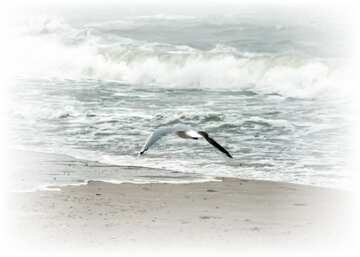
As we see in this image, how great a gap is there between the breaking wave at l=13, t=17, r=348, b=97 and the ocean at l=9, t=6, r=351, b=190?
0.03 m

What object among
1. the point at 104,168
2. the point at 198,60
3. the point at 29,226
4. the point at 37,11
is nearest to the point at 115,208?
the point at 29,226

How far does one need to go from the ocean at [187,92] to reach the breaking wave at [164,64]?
30mm

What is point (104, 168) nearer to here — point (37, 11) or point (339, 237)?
point (339, 237)

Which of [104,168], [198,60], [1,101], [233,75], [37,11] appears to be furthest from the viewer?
[37,11]

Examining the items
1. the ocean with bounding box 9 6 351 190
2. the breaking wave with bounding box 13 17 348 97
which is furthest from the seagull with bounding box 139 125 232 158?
the breaking wave with bounding box 13 17 348 97

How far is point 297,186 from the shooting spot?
23.3 ft

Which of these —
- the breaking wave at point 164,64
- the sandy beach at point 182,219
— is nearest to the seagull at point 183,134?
the sandy beach at point 182,219

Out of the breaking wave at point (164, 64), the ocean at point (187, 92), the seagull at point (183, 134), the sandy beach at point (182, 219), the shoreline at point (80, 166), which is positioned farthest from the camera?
the breaking wave at point (164, 64)

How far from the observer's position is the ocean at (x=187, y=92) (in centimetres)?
830

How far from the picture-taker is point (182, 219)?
5980 mm

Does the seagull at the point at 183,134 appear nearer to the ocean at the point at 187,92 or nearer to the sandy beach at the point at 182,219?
the sandy beach at the point at 182,219

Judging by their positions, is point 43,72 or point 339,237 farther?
point 43,72

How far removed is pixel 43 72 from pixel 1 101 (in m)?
3.52

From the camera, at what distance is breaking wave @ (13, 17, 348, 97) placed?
13945mm
